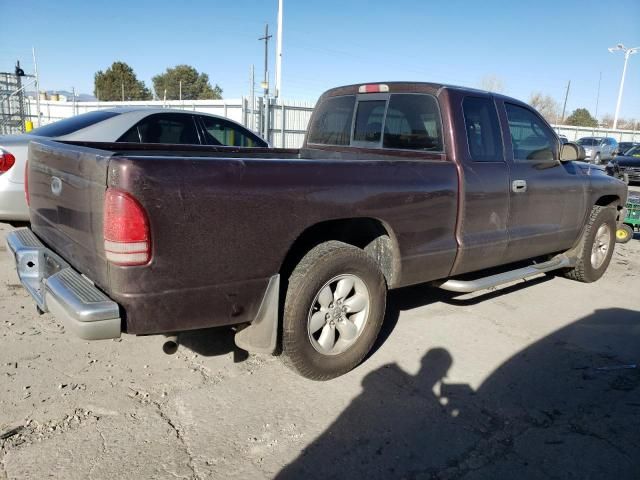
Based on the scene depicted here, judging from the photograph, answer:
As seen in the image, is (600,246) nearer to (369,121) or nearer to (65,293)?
(369,121)

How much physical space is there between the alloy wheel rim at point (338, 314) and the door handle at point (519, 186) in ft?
5.81

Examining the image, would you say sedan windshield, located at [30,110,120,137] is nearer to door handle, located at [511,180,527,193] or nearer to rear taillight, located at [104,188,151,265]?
rear taillight, located at [104,188,151,265]

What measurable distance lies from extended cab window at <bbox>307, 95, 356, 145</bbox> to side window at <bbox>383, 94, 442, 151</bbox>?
519mm

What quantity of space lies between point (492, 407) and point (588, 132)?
4061cm

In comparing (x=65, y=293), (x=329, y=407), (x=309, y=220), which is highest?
(x=309, y=220)

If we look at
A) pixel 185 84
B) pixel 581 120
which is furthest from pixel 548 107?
pixel 185 84

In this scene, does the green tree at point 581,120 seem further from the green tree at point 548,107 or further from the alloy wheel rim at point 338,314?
the alloy wheel rim at point 338,314

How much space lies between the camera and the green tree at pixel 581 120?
228 ft

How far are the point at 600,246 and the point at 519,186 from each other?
92.9 inches

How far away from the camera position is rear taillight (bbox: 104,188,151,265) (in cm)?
230

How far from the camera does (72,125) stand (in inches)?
238

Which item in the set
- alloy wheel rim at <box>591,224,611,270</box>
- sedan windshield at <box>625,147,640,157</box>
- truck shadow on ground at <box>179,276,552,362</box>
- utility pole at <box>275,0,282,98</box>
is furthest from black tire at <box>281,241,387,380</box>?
sedan windshield at <box>625,147,640,157</box>

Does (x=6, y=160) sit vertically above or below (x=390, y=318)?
above

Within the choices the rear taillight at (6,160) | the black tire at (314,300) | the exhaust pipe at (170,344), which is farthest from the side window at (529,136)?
the rear taillight at (6,160)
